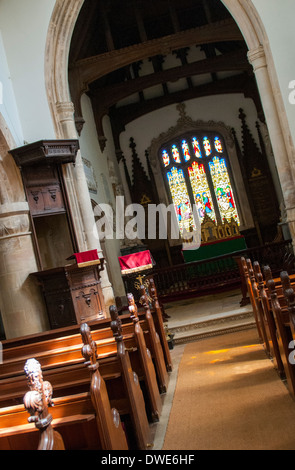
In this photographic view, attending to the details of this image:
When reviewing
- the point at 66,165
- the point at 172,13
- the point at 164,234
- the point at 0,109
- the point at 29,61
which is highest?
the point at 172,13

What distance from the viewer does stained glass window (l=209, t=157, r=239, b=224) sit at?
14539 mm

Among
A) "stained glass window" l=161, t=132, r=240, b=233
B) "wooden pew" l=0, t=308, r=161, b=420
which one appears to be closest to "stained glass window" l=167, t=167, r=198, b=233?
"stained glass window" l=161, t=132, r=240, b=233

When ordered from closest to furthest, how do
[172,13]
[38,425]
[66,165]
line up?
1. [38,425]
2. [66,165]
3. [172,13]

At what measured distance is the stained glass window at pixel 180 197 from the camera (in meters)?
14.7

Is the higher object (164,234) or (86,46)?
(86,46)

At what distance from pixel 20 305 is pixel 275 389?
180 inches

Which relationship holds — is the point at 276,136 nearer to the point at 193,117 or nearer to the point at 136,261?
the point at 136,261

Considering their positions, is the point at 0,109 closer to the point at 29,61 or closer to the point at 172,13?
the point at 29,61

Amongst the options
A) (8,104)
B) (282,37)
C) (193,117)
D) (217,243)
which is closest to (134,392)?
(8,104)

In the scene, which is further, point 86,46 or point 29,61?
point 86,46

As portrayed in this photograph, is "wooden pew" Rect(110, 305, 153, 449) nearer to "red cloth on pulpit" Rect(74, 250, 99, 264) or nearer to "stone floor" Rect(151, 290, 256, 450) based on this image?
"stone floor" Rect(151, 290, 256, 450)

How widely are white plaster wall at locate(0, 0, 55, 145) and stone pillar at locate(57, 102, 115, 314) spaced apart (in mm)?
266

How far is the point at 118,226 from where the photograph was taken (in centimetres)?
1299
